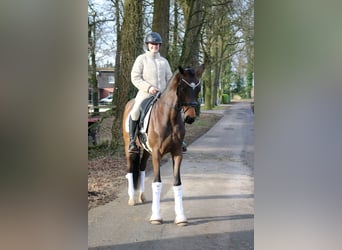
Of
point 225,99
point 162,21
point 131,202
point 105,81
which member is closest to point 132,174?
point 131,202

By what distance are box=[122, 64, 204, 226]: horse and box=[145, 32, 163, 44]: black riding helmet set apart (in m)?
0.19

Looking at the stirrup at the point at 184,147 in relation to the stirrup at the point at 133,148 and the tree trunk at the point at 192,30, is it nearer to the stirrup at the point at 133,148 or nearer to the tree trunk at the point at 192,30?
the stirrup at the point at 133,148

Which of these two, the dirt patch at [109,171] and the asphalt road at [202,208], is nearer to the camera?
the asphalt road at [202,208]

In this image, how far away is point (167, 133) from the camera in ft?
6.26

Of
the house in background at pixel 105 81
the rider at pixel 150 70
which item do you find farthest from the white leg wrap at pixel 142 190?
the house in background at pixel 105 81

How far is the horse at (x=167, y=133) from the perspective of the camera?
1.85m

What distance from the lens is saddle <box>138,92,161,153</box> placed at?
1911 millimetres

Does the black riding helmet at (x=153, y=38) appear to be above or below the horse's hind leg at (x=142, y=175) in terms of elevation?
above

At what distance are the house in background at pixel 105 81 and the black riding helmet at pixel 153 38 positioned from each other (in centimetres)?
23
